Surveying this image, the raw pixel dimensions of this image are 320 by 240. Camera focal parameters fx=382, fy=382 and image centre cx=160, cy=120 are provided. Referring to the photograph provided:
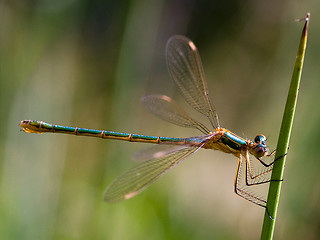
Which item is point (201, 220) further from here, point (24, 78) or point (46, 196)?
point (24, 78)

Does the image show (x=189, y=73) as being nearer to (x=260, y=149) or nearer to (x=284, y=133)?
(x=260, y=149)

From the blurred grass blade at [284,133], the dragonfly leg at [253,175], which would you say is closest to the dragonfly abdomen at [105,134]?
the dragonfly leg at [253,175]

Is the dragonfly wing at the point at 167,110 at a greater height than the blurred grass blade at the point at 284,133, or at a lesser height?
greater

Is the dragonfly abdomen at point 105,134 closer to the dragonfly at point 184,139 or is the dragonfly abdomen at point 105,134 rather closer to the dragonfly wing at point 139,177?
the dragonfly at point 184,139

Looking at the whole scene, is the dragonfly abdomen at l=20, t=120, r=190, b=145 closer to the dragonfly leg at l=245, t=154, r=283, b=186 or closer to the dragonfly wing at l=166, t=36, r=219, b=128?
the dragonfly wing at l=166, t=36, r=219, b=128

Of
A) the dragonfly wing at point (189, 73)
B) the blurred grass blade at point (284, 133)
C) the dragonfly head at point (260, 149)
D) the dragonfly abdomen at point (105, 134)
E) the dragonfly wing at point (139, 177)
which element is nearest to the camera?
the blurred grass blade at point (284, 133)

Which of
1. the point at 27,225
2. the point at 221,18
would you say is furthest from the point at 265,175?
the point at 221,18

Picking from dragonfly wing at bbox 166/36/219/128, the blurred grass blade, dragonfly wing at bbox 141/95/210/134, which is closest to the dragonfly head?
dragonfly wing at bbox 166/36/219/128

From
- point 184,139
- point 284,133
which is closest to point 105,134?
point 184,139
